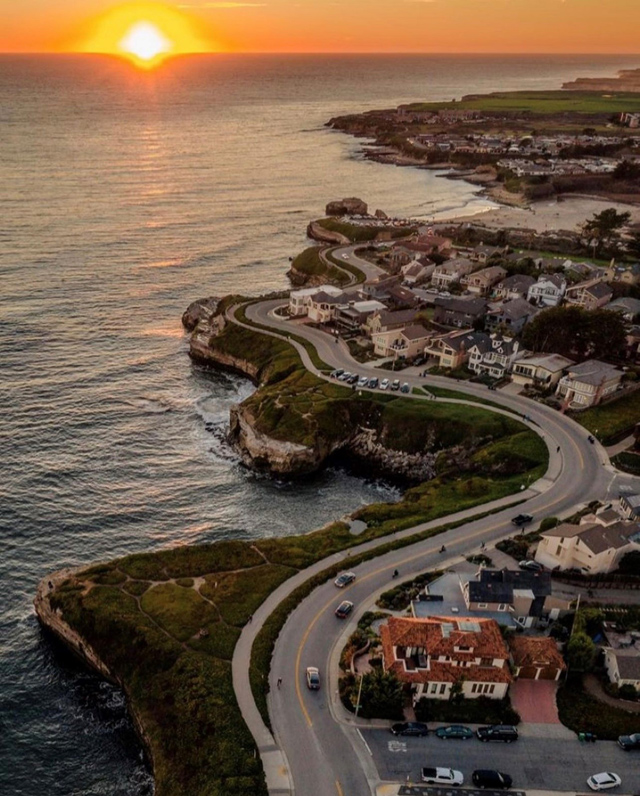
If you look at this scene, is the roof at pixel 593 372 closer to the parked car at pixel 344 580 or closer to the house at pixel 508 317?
the house at pixel 508 317

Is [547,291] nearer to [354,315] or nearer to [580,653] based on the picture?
[354,315]

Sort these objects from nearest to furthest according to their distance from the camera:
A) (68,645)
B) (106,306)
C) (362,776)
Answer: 1. (362,776)
2. (68,645)
3. (106,306)

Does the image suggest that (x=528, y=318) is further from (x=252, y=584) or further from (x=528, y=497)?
(x=252, y=584)

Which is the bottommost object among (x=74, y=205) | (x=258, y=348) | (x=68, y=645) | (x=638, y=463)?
(x=68, y=645)

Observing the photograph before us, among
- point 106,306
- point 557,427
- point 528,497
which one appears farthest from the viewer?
point 106,306

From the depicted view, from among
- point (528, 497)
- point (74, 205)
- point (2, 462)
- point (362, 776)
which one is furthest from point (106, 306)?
point (362, 776)

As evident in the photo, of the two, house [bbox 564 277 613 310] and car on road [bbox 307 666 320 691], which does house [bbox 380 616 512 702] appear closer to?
car on road [bbox 307 666 320 691]
